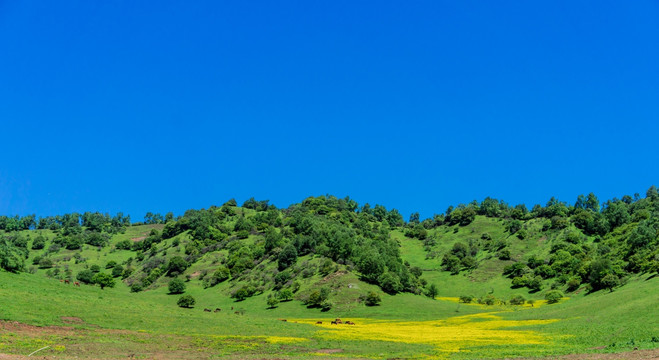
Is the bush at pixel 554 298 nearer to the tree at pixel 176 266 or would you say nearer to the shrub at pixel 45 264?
the tree at pixel 176 266

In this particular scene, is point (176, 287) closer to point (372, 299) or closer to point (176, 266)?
point (176, 266)

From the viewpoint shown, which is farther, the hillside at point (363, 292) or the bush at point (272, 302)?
the bush at point (272, 302)

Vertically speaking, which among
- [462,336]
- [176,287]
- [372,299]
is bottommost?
[462,336]

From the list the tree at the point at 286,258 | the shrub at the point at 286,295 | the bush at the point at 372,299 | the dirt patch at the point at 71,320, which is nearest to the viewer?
the dirt patch at the point at 71,320

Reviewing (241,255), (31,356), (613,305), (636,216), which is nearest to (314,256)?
(241,255)

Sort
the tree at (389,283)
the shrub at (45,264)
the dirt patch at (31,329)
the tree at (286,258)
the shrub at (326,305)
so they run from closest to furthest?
the dirt patch at (31,329) < the shrub at (326,305) < the tree at (389,283) < the tree at (286,258) < the shrub at (45,264)

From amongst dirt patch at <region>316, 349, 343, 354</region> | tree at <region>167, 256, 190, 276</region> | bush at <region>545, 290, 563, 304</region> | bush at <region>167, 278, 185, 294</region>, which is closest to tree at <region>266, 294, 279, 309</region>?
bush at <region>167, 278, 185, 294</region>

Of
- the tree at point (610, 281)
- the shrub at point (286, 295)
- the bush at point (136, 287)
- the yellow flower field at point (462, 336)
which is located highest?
the bush at point (136, 287)

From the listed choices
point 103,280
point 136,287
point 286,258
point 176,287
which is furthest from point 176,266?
point 286,258

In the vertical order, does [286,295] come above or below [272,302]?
above

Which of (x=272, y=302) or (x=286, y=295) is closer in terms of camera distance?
(x=272, y=302)

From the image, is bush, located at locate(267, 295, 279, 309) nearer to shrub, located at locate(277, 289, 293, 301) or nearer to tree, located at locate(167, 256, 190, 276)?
shrub, located at locate(277, 289, 293, 301)

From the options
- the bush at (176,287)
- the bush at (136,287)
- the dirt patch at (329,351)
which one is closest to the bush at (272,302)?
the bush at (176,287)

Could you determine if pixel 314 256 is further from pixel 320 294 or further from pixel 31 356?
pixel 31 356
